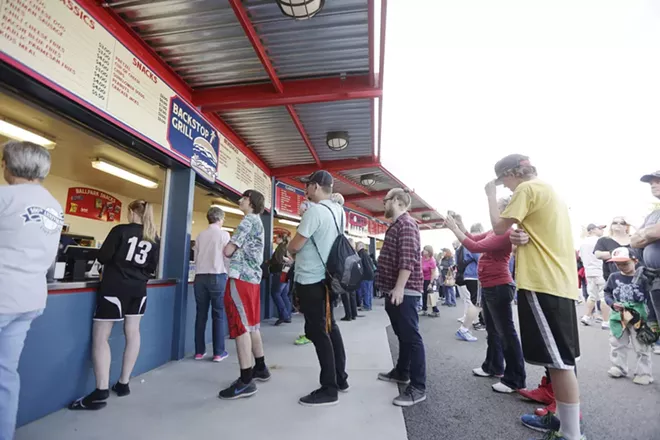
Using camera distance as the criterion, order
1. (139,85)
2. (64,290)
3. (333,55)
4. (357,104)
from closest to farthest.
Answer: (64,290) → (139,85) → (333,55) → (357,104)

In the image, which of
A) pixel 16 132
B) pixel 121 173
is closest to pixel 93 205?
pixel 121 173

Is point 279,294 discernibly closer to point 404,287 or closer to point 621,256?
point 404,287

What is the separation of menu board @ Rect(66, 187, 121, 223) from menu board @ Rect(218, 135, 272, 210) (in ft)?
12.0

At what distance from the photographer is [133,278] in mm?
2602

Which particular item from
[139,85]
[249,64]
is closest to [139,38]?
[139,85]

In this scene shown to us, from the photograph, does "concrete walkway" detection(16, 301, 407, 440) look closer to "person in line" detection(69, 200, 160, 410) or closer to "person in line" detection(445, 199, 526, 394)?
"person in line" detection(69, 200, 160, 410)

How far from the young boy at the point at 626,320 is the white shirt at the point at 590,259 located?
2595 millimetres

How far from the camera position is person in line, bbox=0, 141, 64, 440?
5.07ft

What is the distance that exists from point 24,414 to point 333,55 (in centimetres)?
378

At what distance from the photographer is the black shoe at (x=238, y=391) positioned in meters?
2.54

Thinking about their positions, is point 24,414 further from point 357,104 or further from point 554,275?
point 357,104

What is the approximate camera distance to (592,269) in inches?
215

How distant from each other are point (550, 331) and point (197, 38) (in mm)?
3596

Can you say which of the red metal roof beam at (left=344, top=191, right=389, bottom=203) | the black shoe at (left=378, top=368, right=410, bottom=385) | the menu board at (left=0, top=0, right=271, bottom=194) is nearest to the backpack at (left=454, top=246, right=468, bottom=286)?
the black shoe at (left=378, top=368, right=410, bottom=385)
